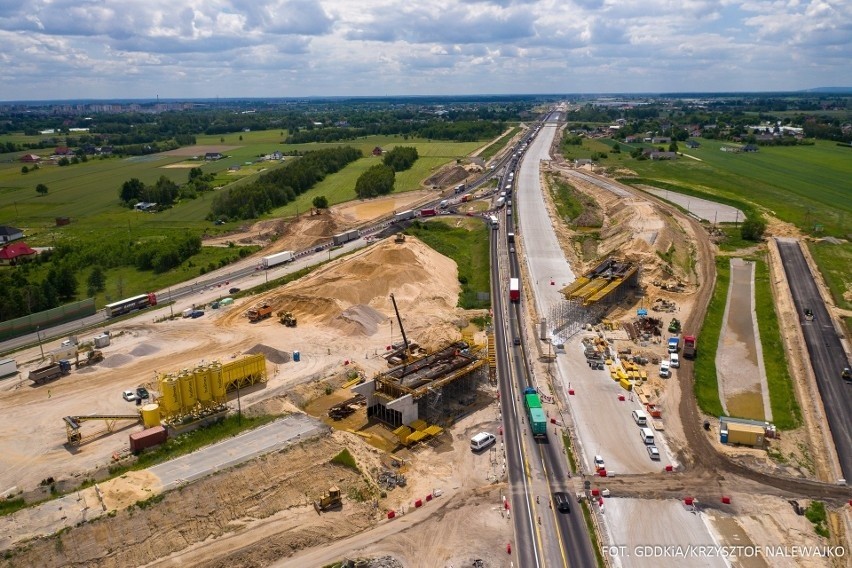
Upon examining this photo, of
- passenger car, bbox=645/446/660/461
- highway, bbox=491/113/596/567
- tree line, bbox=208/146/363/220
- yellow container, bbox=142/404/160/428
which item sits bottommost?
highway, bbox=491/113/596/567

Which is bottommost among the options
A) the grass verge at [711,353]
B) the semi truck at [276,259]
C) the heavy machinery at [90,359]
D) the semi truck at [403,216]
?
the grass verge at [711,353]

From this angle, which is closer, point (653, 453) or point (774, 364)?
point (653, 453)

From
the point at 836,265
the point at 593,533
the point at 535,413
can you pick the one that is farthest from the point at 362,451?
the point at 836,265

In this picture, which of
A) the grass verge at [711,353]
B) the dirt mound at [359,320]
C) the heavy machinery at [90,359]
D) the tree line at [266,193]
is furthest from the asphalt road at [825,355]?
the tree line at [266,193]

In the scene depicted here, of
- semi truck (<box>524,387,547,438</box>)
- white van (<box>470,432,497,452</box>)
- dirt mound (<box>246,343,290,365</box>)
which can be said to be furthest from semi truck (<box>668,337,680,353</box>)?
dirt mound (<box>246,343,290,365</box>)

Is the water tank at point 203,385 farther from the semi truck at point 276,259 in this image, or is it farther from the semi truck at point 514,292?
the semi truck at point 276,259

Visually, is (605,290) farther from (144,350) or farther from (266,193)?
(266,193)

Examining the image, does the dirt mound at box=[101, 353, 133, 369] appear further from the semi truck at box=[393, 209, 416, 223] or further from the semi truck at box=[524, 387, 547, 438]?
the semi truck at box=[393, 209, 416, 223]
